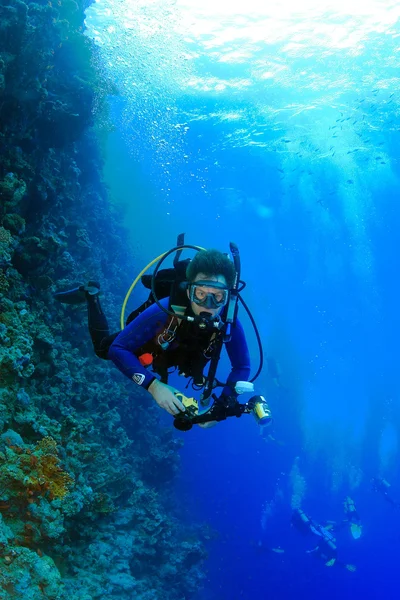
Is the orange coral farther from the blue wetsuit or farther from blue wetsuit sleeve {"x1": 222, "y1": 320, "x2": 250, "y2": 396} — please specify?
blue wetsuit sleeve {"x1": 222, "y1": 320, "x2": 250, "y2": 396}

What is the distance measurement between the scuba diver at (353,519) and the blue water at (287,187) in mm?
549

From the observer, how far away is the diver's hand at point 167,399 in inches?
126

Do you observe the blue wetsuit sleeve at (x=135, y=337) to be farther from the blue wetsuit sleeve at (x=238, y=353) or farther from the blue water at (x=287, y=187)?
the blue water at (x=287, y=187)

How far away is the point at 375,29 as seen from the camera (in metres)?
16.7

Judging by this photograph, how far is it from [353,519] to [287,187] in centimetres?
3314

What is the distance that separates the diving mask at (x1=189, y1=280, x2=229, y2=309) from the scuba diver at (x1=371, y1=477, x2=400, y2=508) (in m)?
34.4

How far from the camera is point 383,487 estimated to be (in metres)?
33.9

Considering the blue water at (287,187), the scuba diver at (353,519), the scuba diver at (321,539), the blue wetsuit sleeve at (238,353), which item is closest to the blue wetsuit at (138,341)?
the blue wetsuit sleeve at (238,353)

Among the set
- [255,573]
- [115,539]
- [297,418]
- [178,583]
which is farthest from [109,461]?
[297,418]

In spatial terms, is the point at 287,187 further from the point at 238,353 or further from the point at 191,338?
the point at 191,338

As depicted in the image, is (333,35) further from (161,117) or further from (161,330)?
(161,330)

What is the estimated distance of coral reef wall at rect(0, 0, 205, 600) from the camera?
5441 mm

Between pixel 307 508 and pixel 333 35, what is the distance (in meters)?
30.9

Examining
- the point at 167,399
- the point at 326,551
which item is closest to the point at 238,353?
the point at 167,399
